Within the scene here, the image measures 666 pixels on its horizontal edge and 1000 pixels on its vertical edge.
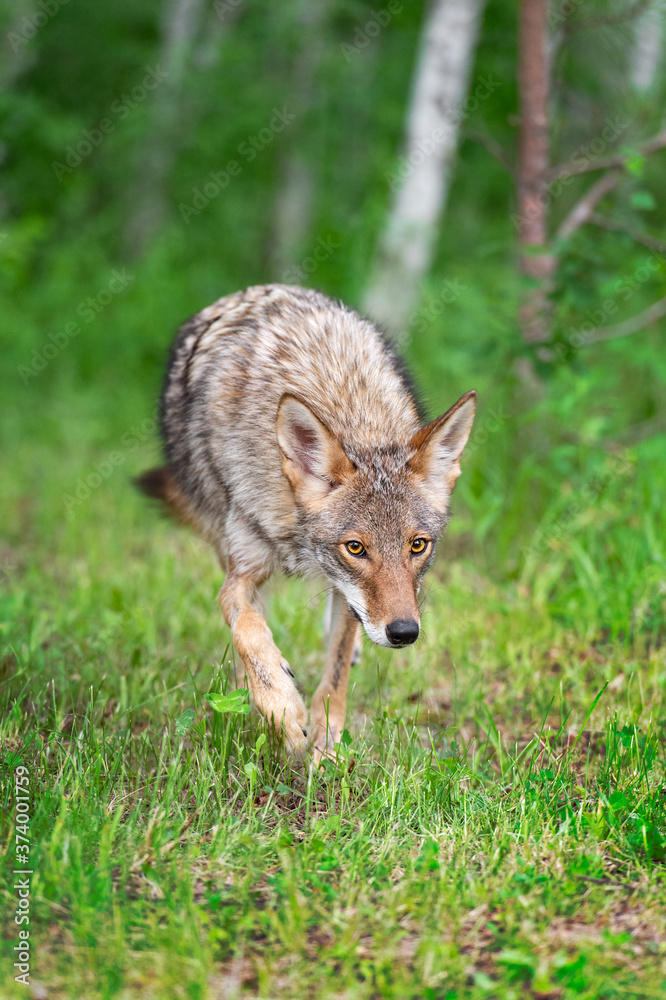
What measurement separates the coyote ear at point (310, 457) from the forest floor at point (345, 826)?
1.01 meters

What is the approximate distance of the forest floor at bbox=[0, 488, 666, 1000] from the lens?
2.64 metres

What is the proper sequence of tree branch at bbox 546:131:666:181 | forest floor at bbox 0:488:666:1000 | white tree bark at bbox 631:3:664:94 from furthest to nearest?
white tree bark at bbox 631:3:664:94, tree branch at bbox 546:131:666:181, forest floor at bbox 0:488:666:1000

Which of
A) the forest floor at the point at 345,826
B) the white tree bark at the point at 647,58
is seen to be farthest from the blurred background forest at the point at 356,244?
the forest floor at the point at 345,826

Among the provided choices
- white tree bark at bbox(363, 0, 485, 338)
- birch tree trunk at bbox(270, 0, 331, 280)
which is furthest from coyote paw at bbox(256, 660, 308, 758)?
birch tree trunk at bbox(270, 0, 331, 280)

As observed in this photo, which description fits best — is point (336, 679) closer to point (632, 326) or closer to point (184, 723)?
point (184, 723)

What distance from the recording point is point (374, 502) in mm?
3891

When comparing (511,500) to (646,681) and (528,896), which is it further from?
(528,896)

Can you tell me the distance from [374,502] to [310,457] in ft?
Answer: 1.18

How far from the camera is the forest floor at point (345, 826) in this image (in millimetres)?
2637

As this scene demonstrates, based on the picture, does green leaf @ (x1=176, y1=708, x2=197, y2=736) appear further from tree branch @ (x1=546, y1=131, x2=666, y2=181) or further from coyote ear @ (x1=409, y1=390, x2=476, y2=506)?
tree branch @ (x1=546, y1=131, x2=666, y2=181)

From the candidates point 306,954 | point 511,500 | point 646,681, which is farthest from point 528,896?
point 511,500

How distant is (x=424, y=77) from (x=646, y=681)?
7353 mm

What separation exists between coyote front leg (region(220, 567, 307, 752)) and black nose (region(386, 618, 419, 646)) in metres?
0.65

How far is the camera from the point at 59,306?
39.4ft
